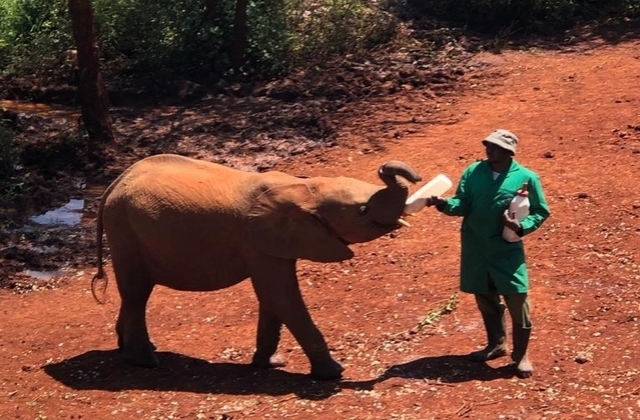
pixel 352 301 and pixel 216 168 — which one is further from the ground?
pixel 216 168

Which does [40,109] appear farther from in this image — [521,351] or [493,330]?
[521,351]

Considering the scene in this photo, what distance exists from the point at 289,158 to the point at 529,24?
20.2ft

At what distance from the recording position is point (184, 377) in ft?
23.2

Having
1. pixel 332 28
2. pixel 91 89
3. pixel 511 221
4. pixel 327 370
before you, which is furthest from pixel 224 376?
pixel 332 28

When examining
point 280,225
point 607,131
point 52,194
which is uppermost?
point 280,225

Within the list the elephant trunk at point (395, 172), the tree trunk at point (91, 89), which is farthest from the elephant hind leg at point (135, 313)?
the tree trunk at point (91, 89)

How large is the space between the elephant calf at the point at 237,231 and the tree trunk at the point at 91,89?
20.2ft

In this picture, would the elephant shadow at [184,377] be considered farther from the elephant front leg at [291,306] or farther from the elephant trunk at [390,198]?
the elephant trunk at [390,198]

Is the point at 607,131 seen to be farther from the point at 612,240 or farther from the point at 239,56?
the point at 239,56

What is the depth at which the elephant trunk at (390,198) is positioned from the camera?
19.7ft

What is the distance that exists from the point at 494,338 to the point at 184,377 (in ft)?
7.06

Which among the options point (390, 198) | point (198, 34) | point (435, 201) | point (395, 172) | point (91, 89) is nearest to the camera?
point (395, 172)

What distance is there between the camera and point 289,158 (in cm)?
1279

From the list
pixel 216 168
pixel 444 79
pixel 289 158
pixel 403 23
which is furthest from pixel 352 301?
pixel 403 23
